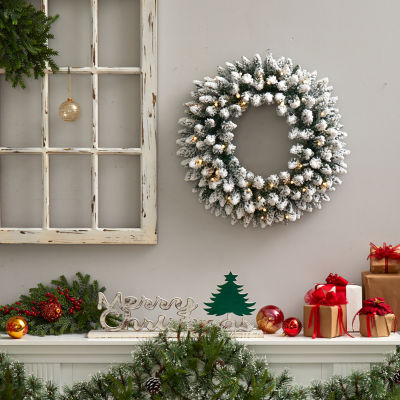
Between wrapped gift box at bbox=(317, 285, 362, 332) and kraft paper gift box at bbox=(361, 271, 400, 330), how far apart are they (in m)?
0.05

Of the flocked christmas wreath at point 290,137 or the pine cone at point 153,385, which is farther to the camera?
the flocked christmas wreath at point 290,137

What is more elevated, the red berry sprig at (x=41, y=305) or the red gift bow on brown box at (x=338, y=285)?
the red gift bow on brown box at (x=338, y=285)

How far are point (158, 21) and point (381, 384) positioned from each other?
1.61 m

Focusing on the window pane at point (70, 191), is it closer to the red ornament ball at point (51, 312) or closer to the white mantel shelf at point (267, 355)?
the red ornament ball at point (51, 312)

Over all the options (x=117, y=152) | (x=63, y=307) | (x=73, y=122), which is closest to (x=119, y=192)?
(x=117, y=152)

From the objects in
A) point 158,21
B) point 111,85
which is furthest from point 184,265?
point 158,21

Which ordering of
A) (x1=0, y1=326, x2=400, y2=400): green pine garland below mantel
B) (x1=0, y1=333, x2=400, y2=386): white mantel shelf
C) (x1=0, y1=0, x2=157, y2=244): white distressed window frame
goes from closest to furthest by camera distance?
(x1=0, y1=326, x2=400, y2=400): green pine garland below mantel → (x1=0, y1=333, x2=400, y2=386): white mantel shelf → (x1=0, y1=0, x2=157, y2=244): white distressed window frame

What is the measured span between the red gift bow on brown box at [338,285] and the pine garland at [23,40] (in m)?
1.36

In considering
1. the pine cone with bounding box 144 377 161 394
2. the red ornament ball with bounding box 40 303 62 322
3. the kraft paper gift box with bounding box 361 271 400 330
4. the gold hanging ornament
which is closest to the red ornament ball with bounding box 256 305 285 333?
the kraft paper gift box with bounding box 361 271 400 330

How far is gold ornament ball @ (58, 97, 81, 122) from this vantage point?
244 centimetres

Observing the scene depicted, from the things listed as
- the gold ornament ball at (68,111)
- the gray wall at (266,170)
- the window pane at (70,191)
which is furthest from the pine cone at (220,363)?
the gold ornament ball at (68,111)

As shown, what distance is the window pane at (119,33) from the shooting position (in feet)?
8.29

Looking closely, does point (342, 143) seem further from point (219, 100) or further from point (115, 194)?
point (115, 194)

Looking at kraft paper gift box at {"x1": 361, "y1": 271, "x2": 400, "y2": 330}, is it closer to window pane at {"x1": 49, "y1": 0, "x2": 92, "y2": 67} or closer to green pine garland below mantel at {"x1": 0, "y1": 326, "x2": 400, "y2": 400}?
green pine garland below mantel at {"x1": 0, "y1": 326, "x2": 400, "y2": 400}
